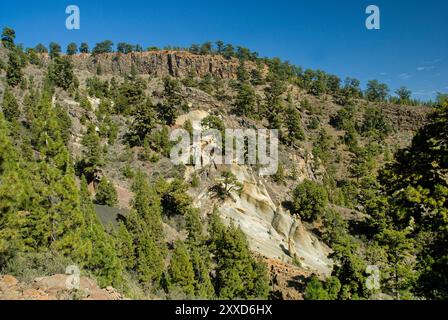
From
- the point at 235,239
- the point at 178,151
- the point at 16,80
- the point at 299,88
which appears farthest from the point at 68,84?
the point at 299,88

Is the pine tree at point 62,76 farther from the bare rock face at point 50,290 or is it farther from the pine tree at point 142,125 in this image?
the bare rock face at point 50,290

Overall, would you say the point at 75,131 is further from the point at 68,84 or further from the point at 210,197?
the point at 210,197

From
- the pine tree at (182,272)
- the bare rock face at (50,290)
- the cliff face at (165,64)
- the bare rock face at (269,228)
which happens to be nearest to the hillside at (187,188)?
the pine tree at (182,272)

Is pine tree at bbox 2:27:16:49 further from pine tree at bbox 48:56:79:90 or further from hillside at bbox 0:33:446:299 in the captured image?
pine tree at bbox 48:56:79:90

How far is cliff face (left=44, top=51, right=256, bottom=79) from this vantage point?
444 ft

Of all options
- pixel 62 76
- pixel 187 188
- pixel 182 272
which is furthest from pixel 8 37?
pixel 182 272

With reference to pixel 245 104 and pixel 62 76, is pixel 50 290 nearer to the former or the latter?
pixel 62 76

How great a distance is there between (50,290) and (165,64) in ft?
449

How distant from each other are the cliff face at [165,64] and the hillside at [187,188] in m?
19.7

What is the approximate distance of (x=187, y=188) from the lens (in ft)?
153

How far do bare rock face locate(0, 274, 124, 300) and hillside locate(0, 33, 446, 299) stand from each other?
1584 mm

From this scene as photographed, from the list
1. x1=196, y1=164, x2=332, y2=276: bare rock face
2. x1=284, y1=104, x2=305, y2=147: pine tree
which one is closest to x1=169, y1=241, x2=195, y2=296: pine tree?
x1=196, y1=164, x2=332, y2=276: bare rock face

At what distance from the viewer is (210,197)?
164ft
